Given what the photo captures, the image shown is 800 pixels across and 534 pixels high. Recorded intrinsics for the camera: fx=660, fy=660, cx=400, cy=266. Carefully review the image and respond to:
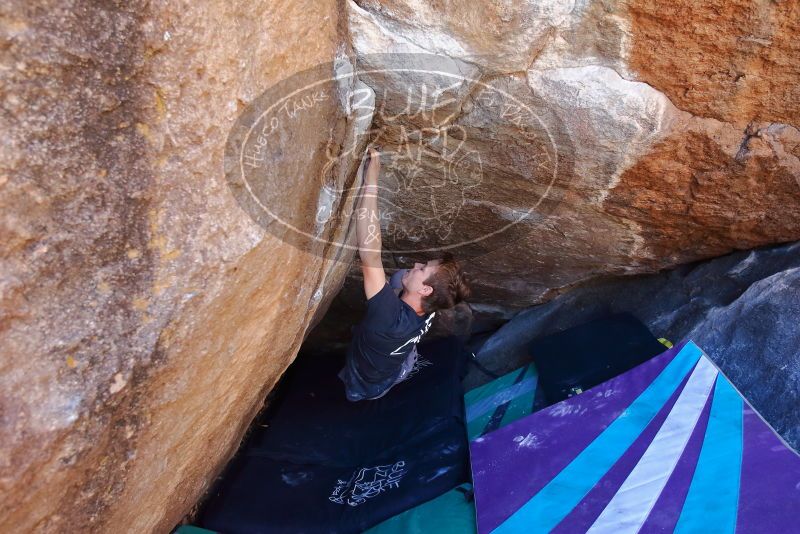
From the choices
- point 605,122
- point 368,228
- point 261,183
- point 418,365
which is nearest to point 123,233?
point 261,183

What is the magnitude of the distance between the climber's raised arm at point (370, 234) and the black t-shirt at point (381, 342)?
0.15 feet

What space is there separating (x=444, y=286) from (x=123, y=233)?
1.29 meters

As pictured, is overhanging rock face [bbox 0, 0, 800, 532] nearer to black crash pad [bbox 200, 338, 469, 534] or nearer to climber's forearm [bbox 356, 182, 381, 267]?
climber's forearm [bbox 356, 182, 381, 267]

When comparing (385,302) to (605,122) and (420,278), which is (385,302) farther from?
(605,122)

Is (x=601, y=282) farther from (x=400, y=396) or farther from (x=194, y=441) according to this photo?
(x=194, y=441)

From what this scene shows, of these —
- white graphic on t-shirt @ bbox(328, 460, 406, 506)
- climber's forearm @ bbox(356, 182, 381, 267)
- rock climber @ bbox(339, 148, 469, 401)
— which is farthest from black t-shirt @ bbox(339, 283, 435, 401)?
white graphic on t-shirt @ bbox(328, 460, 406, 506)

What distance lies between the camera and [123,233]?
1076 millimetres

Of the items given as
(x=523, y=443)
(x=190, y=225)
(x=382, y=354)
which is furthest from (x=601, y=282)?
(x=190, y=225)

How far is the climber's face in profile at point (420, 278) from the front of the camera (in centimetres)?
221

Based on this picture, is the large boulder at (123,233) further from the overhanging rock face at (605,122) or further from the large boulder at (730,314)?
the large boulder at (730,314)

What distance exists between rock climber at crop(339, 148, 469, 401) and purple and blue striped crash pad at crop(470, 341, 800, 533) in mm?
440

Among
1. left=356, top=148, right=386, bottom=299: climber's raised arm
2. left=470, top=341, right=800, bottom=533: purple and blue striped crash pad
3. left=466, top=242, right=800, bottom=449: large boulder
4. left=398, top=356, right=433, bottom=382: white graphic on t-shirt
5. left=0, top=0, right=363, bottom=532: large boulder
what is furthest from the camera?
left=398, top=356, right=433, bottom=382: white graphic on t-shirt

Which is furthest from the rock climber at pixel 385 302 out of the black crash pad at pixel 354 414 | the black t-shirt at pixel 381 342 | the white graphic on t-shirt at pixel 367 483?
the white graphic on t-shirt at pixel 367 483

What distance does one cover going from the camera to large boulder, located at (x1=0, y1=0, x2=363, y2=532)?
947 mm
